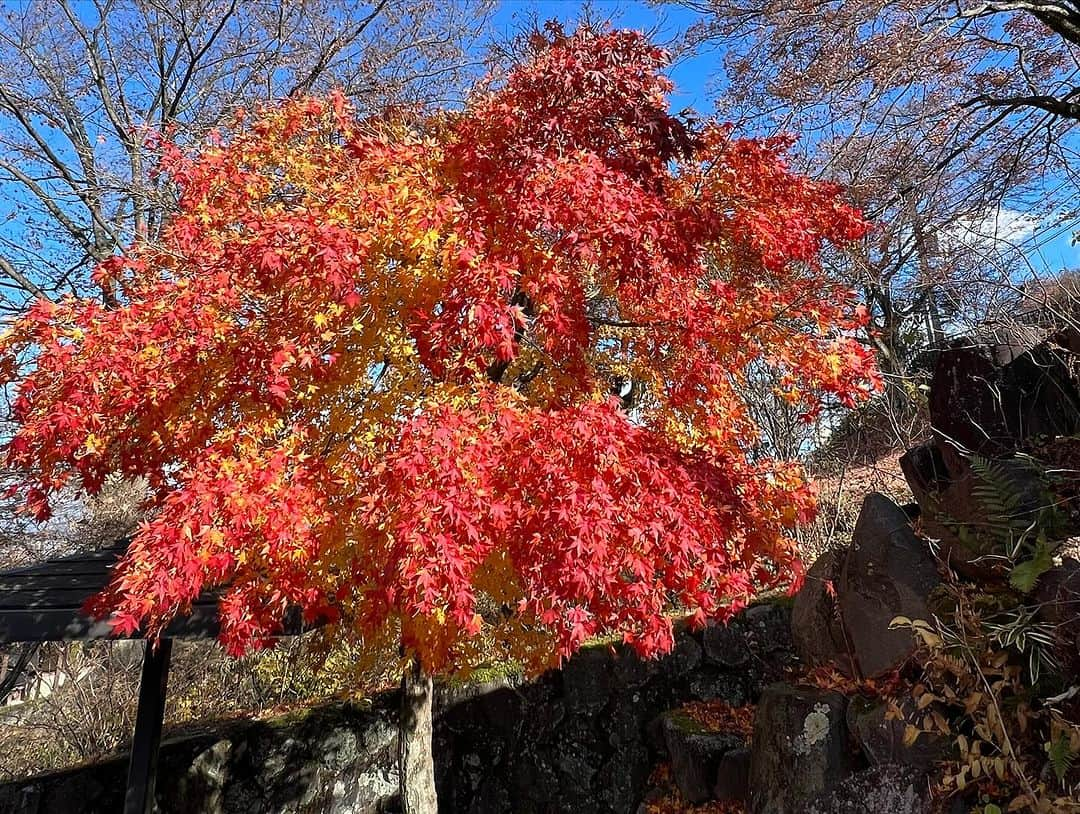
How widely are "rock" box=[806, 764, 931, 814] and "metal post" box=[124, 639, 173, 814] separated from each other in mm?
5633

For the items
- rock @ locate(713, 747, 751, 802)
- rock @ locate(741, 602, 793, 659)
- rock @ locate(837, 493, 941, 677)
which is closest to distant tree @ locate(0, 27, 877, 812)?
rock @ locate(837, 493, 941, 677)

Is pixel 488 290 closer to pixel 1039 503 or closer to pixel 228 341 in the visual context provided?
pixel 228 341

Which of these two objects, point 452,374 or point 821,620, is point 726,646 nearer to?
point 821,620

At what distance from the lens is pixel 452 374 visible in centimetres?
443

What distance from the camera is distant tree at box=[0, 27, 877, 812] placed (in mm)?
3445

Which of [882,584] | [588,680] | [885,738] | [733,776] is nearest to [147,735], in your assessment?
[588,680]

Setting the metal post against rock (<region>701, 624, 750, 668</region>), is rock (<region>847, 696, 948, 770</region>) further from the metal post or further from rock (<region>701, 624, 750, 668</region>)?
→ the metal post

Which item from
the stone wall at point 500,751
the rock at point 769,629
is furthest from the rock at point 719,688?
the rock at point 769,629

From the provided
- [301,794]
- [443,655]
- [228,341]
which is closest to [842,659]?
[443,655]

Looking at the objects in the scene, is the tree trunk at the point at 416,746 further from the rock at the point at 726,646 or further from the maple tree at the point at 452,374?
the rock at the point at 726,646

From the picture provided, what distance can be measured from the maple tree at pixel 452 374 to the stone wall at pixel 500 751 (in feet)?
7.96

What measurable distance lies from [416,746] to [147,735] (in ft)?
7.92

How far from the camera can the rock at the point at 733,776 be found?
5949 millimetres

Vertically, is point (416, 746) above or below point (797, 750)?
above
